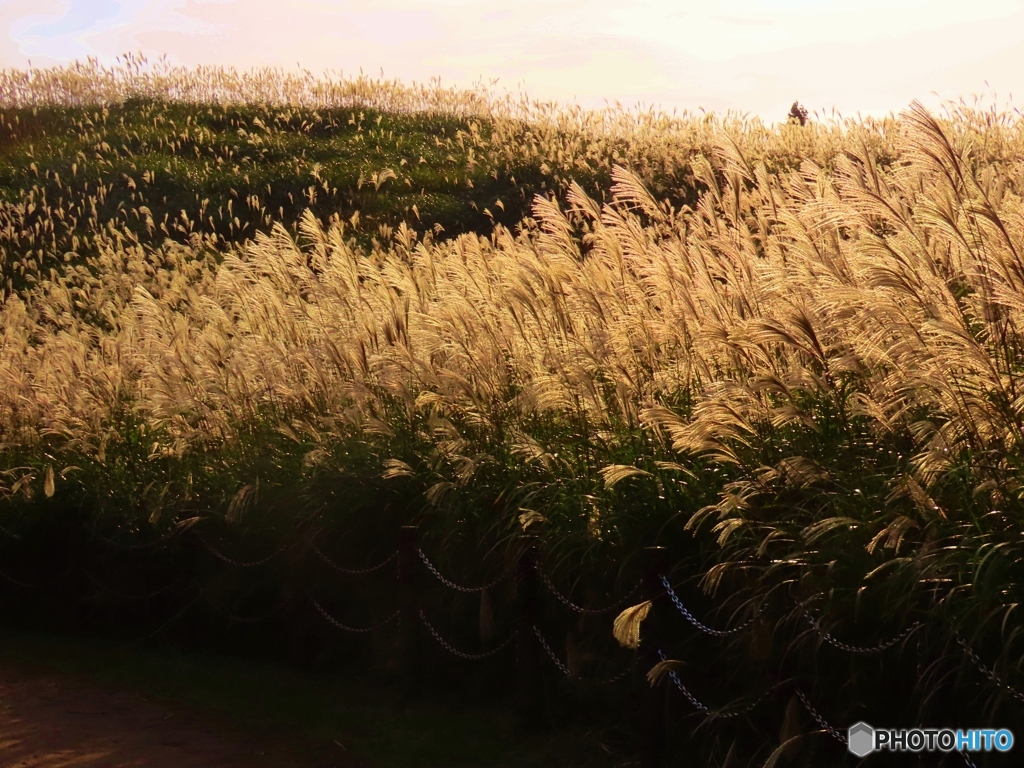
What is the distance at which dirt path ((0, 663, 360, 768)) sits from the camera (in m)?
5.83

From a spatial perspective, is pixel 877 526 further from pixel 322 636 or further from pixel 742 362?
pixel 322 636

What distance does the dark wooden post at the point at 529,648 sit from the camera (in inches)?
223

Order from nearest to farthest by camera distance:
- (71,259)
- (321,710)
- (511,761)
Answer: (511,761) < (321,710) < (71,259)

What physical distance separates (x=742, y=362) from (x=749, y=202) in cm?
233

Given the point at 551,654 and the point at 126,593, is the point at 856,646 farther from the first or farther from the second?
the point at 126,593

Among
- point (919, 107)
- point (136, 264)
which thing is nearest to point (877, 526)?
point (919, 107)

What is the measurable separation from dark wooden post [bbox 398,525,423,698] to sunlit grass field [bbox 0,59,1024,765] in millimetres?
161

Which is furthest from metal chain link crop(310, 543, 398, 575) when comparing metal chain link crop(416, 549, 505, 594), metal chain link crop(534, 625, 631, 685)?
metal chain link crop(534, 625, 631, 685)

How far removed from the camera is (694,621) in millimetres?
4652

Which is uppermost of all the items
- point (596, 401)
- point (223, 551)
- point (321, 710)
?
point (596, 401)

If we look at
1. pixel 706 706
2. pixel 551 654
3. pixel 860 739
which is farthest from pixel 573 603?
pixel 860 739

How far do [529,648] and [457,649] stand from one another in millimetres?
722

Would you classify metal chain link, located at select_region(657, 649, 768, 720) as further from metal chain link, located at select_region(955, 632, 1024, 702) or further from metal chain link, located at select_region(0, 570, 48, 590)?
metal chain link, located at select_region(0, 570, 48, 590)

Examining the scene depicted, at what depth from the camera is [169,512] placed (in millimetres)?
8156
